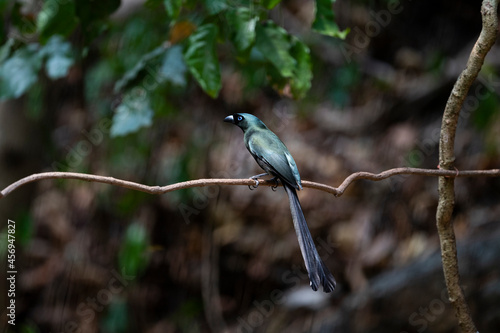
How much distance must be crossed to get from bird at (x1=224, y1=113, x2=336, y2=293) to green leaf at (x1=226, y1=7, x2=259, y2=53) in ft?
1.26

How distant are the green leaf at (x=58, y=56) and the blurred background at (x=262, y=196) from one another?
1.99 ft

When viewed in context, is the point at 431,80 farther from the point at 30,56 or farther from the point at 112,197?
the point at 30,56

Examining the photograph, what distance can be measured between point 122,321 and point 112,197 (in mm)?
1229

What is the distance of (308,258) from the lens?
1.49m

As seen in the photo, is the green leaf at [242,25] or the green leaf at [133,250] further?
the green leaf at [133,250]

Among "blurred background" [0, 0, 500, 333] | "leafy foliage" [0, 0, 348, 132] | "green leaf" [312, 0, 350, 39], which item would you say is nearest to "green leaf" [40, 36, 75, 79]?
"leafy foliage" [0, 0, 348, 132]

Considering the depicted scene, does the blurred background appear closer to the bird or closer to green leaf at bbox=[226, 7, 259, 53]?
the bird

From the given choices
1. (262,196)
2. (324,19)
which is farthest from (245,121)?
(262,196)

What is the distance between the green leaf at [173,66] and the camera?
2.43 meters

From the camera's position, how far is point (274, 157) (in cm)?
199

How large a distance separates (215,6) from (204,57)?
0.21 metres

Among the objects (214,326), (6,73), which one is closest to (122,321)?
(214,326)

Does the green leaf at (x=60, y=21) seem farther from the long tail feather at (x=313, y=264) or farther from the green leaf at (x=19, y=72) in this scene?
the long tail feather at (x=313, y=264)

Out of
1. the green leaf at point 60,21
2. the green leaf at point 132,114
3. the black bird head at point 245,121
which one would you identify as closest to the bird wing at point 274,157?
the black bird head at point 245,121
